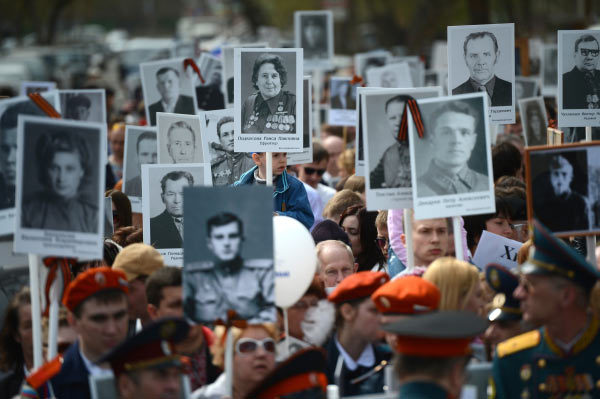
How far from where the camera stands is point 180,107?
452 inches

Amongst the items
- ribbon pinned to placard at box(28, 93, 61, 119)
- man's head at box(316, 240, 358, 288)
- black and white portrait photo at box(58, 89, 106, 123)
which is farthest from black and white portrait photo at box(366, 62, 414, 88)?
ribbon pinned to placard at box(28, 93, 61, 119)

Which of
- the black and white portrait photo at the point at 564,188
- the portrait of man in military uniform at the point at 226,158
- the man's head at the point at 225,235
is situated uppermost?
the portrait of man in military uniform at the point at 226,158

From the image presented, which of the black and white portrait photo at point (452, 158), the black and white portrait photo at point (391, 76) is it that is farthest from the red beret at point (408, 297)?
the black and white portrait photo at point (391, 76)

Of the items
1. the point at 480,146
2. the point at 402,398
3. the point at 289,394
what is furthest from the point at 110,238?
the point at 402,398

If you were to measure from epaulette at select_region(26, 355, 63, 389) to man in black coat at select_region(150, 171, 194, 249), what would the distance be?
8.58ft

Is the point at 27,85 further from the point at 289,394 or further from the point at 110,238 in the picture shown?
the point at 289,394

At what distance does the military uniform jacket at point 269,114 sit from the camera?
8266mm

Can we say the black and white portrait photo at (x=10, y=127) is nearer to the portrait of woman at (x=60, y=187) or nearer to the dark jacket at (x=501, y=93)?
the portrait of woman at (x=60, y=187)

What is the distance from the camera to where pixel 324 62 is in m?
16.3

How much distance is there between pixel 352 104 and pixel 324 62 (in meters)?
2.60

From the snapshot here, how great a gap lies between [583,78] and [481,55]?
830 mm

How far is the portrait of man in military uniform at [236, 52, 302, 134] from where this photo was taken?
828 cm

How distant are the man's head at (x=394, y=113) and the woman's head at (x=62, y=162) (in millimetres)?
1870

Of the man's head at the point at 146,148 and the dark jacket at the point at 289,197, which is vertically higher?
the man's head at the point at 146,148
